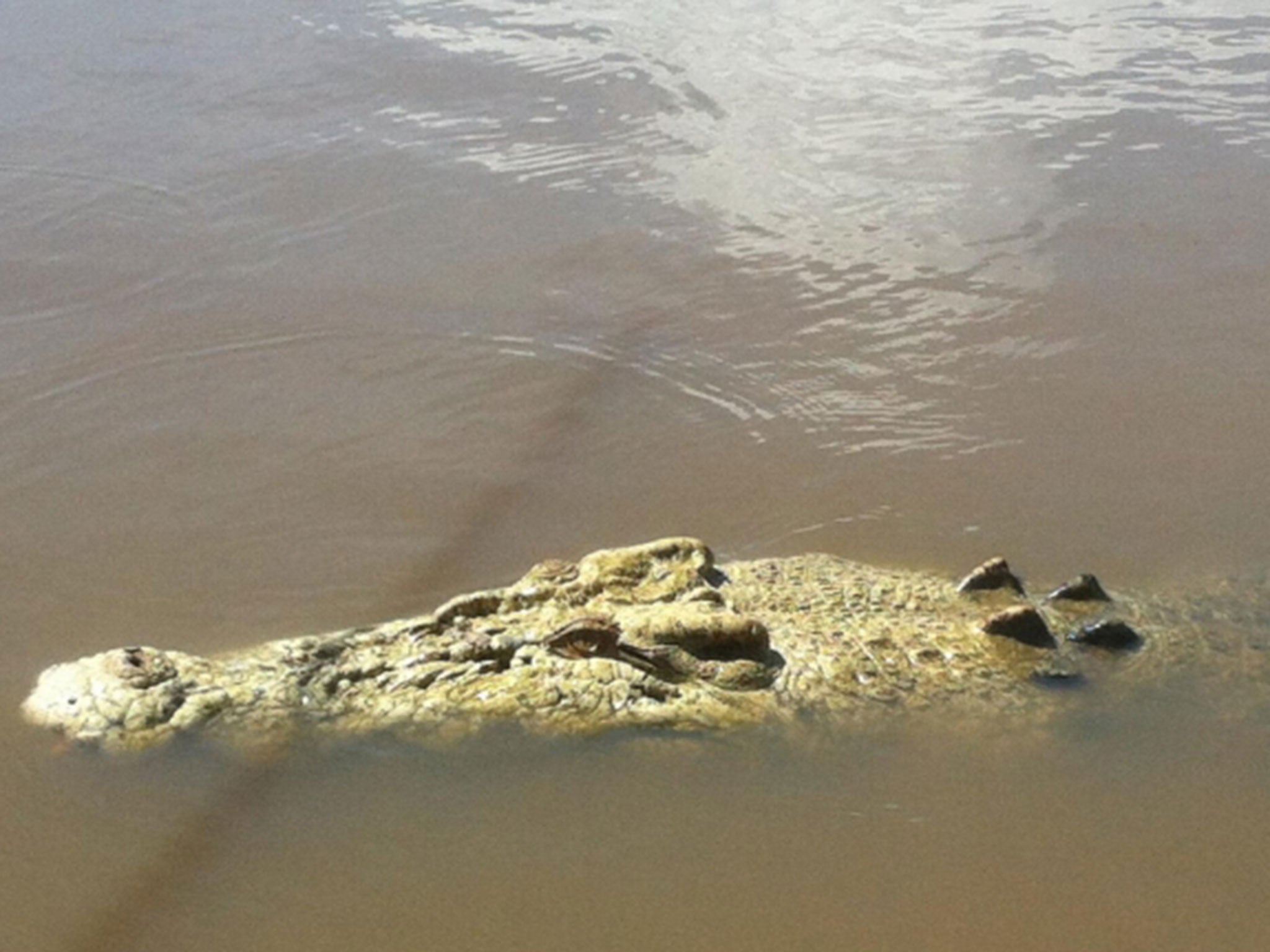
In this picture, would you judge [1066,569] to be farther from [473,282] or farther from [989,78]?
[989,78]

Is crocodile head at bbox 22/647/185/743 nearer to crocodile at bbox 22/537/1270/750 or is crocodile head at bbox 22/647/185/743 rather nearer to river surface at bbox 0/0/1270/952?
crocodile at bbox 22/537/1270/750

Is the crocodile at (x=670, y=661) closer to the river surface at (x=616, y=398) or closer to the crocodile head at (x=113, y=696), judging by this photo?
the crocodile head at (x=113, y=696)

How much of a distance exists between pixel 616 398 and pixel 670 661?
261 centimetres

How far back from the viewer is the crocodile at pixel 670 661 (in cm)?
466

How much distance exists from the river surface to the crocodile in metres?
0.15

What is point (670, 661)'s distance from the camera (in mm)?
4848

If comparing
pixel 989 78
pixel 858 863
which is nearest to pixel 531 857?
pixel 858 863

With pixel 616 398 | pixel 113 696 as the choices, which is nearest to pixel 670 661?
pixel 113 696

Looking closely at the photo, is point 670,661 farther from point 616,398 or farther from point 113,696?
point 616,398

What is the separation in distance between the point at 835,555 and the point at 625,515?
89 centimetres

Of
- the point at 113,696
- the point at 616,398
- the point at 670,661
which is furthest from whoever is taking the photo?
the point at 616,398

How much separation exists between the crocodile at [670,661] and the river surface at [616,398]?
6.0 inches

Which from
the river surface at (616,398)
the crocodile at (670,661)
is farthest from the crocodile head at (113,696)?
the river surface at (616,398)

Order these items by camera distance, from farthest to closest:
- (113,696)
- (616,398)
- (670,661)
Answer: (616,398) → (670,661) → (113,696)
